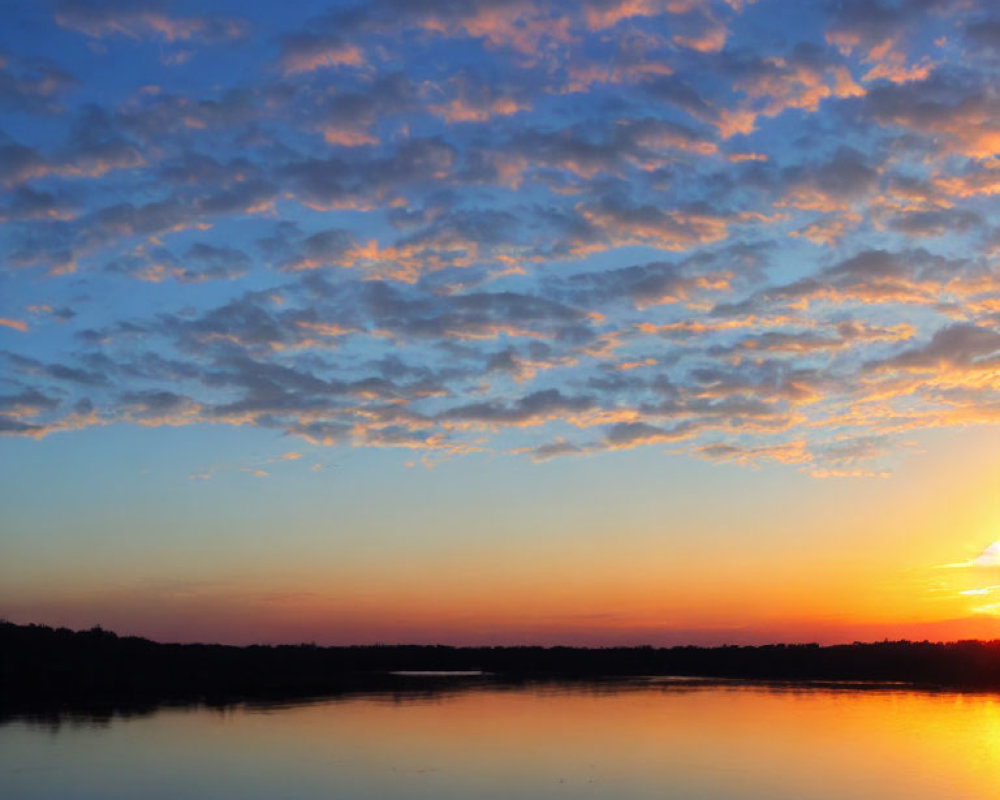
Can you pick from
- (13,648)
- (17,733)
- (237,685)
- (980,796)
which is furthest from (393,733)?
(13,648)

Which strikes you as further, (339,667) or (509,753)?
(339,667)

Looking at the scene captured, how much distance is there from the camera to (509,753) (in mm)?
35094

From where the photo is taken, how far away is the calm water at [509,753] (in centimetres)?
2714

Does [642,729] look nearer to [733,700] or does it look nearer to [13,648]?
[733,700]

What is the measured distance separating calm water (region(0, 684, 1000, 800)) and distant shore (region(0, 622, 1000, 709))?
45.4 ft

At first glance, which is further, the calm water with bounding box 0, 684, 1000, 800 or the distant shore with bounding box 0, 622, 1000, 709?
the distant shore with bounding box 0, 622, 1000, 709

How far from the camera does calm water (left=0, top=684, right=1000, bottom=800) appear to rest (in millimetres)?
27141

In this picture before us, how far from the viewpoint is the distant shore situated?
64.0m

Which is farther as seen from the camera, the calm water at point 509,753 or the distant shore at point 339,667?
the distant shore at point 339,667

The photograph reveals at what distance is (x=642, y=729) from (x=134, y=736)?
19.7 meters

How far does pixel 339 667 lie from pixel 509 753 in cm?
7903

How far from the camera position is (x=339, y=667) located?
111 m

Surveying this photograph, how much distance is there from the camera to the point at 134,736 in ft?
124

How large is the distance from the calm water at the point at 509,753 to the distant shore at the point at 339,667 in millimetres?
13852
